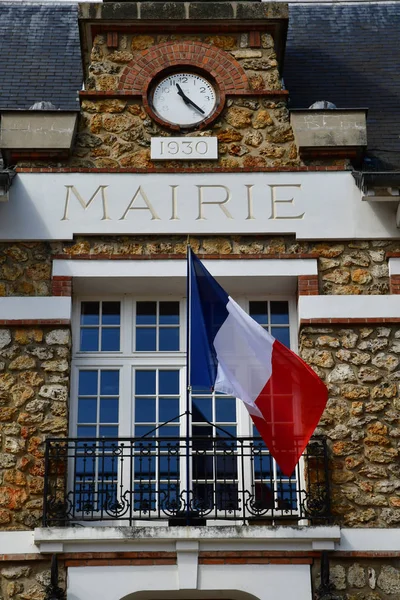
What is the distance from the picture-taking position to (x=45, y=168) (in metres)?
12.0

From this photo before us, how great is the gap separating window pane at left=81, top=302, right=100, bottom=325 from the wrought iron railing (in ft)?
4.12

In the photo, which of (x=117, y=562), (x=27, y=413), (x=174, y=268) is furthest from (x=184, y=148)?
(x=117, y=562)

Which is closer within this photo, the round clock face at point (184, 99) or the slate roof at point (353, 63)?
the round clock face at point (184, 99)

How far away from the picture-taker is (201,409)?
1155 cm

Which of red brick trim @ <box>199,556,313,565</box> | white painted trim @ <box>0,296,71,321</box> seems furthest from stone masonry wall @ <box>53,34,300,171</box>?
red brick trim @ <box>199,556,313,565</box>

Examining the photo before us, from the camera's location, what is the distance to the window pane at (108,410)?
450 inches

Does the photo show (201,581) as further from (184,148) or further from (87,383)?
(184,148)

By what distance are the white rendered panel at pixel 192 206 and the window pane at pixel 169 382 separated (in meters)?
1.32

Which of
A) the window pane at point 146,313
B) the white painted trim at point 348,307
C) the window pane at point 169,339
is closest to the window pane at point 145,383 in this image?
the window pane at point 169,339

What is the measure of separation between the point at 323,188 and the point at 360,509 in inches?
121

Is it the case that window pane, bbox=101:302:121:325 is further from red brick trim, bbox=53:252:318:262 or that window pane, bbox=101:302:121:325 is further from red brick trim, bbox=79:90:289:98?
red brick trim, bbox=79:90:289:98

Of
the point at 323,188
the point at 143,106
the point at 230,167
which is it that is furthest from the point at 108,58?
the point at 323,188

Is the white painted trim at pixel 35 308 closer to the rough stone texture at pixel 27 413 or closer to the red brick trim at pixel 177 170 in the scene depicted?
the rough stone texture at pixel 27 413

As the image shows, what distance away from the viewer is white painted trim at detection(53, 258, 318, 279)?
38.3ft
